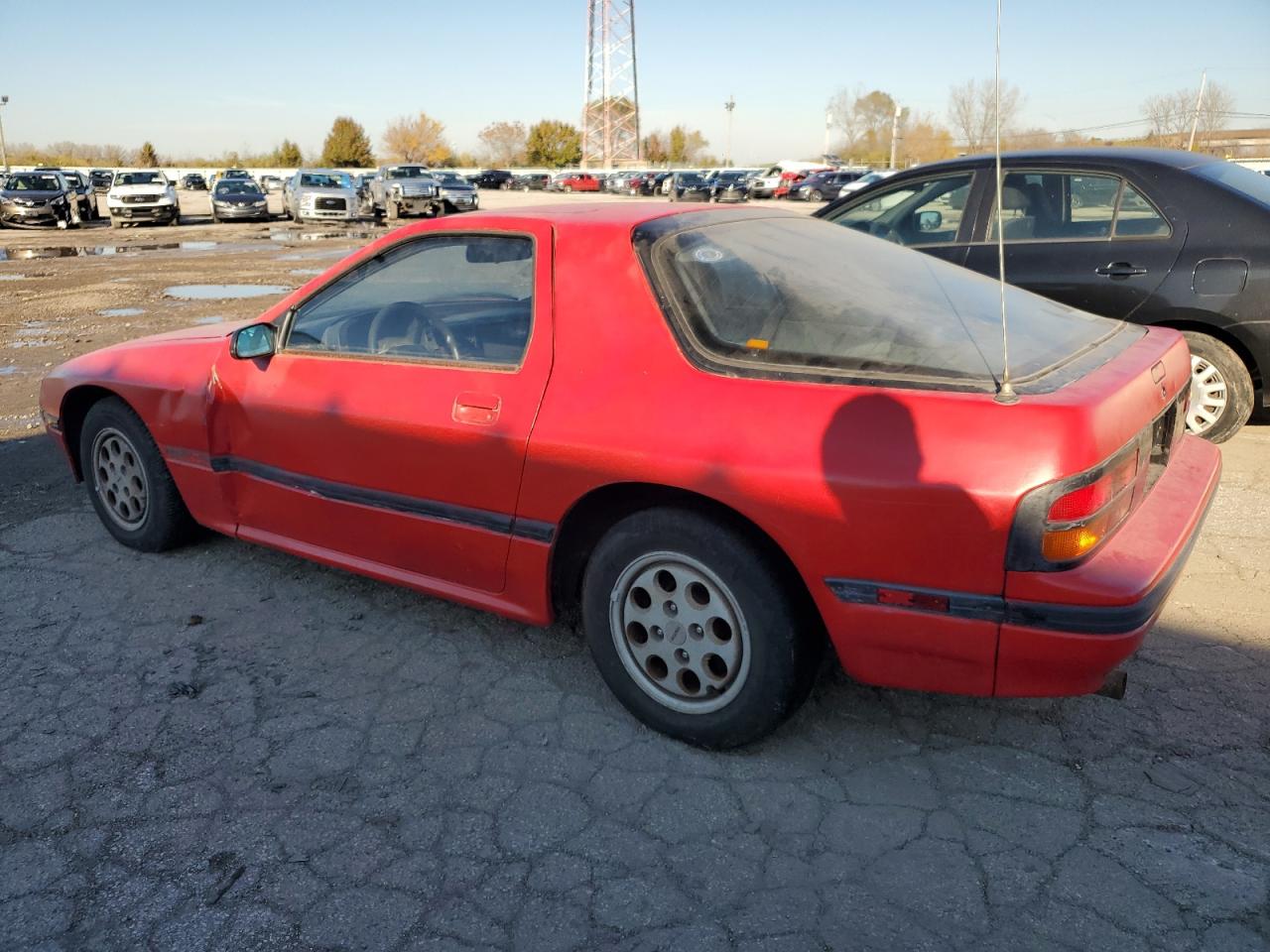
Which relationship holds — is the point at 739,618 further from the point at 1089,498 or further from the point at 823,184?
the point at 823,184

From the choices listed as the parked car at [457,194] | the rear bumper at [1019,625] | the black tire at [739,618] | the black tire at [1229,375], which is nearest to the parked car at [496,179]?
the parked car at [457,194]

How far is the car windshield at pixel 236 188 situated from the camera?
107 feet

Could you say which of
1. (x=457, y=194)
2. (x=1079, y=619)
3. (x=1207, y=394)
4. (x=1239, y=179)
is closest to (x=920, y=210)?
(x=1239, y=179)

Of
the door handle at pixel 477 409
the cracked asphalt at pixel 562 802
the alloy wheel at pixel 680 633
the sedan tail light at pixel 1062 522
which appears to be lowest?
the cracked asphalt at pixel 562 802

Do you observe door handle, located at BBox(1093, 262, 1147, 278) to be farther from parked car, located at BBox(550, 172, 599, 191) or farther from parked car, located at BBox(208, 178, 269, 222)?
parked car, located at BBox(550, 172, 599, 191)

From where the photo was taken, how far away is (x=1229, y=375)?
499 cm

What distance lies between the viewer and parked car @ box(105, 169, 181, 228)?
29.8 metres

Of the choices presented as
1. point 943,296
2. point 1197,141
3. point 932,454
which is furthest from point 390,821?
point 1197,141

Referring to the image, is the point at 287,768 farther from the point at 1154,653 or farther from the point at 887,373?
the point at 1154,653

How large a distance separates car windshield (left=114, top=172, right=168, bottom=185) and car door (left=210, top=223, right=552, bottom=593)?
31266mm

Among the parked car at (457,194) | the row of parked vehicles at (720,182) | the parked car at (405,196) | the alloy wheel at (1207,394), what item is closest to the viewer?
the alloy wheel at (1207,394)

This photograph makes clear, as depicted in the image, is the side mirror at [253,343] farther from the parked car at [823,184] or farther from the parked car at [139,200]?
the parked car at [823,184]

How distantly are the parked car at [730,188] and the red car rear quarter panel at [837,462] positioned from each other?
145ft

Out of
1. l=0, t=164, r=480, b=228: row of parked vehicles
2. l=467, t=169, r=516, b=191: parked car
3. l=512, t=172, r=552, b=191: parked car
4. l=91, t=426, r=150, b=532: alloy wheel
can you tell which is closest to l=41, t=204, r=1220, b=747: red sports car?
l=91, t=426, r=150, b=532: alloy wheel
